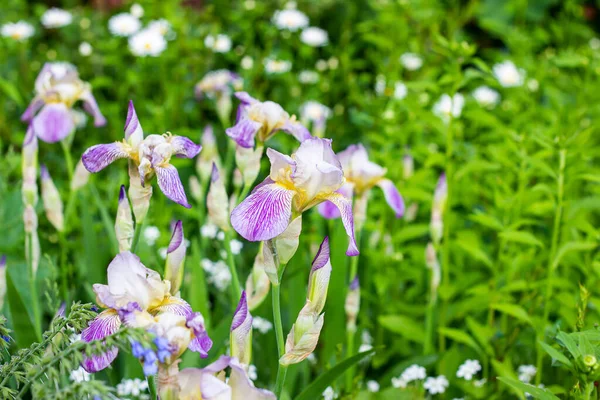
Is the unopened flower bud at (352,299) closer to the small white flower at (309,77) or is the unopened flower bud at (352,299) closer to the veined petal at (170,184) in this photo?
the veined petal at (170,184)

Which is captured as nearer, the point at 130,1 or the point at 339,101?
the point at 339,101

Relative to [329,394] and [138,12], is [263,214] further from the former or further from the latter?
[138,12]

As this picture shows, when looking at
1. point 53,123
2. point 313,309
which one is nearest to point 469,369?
point 313,309

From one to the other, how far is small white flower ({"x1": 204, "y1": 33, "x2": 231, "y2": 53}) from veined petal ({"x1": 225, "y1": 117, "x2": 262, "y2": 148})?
1.78 m

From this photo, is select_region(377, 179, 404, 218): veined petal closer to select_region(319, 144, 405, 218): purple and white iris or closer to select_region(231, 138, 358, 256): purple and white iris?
select_region(319, 144, 405, 218): purple and white iris

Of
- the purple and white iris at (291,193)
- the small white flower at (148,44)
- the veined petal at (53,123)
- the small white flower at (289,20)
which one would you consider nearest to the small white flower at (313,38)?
the small white flower at (289,20)

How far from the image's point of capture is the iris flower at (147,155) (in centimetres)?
126

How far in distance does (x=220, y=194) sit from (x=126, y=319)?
21.6 inches

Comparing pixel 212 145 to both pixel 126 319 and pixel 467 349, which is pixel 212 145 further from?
pixel 126 319

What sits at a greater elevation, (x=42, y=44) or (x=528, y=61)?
(x=528, y=61)

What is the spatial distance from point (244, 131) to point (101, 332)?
1.84 ft

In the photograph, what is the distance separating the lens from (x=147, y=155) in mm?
1270

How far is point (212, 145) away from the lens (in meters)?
2.12

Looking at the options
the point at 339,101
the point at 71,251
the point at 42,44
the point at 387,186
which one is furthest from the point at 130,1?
the point at 387,186
